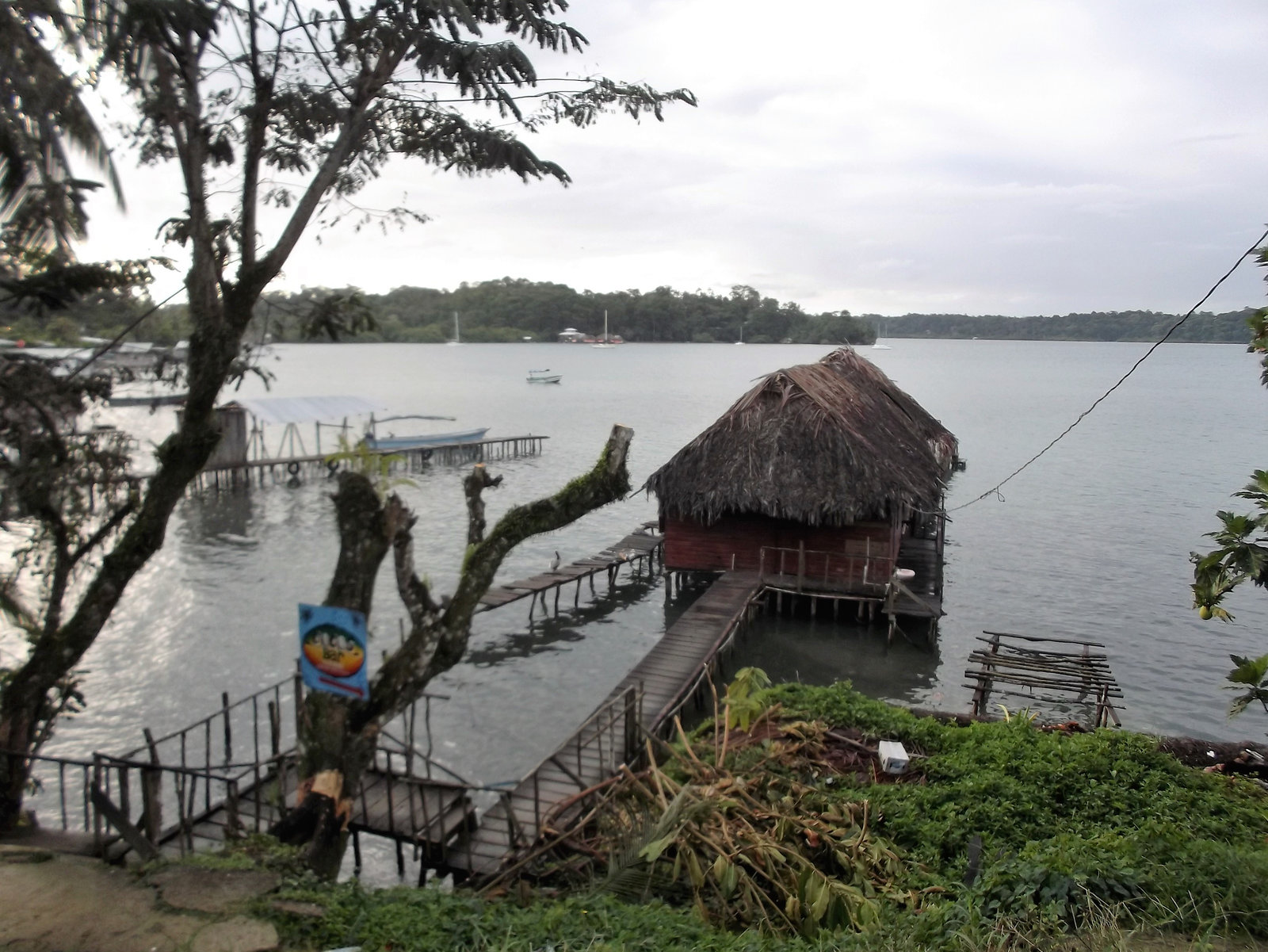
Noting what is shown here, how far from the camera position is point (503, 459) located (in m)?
47.2

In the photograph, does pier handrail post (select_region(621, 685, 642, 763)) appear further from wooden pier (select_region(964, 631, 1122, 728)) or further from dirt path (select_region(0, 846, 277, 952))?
dirt path (select_region(0, 846, 277, 952))

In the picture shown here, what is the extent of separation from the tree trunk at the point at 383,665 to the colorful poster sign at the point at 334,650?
0.78ft

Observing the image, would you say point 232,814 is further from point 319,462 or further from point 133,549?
point 319,462

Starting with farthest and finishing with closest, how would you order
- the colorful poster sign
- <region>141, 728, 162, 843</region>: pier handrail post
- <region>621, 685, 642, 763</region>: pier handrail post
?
<region>621, 685, 642, 763</region>: pier handrail post → <region>141, 728, 162, 843</region>: pier handrail post → the colorful poster sign

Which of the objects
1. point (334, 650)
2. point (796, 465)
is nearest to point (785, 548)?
point (796, 465)

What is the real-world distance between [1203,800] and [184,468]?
31.0 ft

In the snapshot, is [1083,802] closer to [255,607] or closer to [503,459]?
[255,607]

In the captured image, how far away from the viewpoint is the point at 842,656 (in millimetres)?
18578

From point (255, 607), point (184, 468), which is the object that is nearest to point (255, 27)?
point (184, 468)

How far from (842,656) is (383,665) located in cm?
1363

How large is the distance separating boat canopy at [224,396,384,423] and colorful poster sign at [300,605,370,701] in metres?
31.1

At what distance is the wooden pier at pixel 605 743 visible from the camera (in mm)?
9195

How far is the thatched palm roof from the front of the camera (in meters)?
19.5

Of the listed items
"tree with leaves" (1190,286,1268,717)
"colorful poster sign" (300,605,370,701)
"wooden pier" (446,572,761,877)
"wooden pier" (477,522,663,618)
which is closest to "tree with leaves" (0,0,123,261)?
"colorful poster sign" (300,605,370,701)
